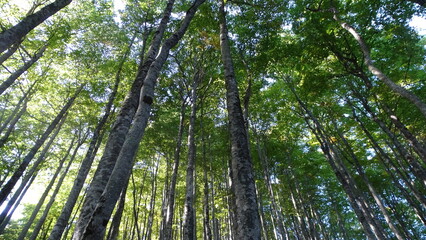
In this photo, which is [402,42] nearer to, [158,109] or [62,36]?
[158,109]

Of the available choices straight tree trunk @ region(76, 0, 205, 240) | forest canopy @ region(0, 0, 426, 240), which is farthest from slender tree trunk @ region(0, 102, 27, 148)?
straight tree trunk @ region(76, 0, 205, 240)

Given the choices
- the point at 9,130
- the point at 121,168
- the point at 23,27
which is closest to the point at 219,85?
the point at 23,27

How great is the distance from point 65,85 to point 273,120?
1608 cm

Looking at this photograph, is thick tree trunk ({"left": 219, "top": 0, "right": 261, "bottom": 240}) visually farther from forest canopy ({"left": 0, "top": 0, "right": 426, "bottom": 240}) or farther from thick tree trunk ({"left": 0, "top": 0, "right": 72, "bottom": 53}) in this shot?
thick tree trunk ({"left": 0, "top": 0, "right": 72, "bottom": 53})

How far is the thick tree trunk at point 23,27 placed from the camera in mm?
4078

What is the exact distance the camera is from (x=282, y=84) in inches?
611

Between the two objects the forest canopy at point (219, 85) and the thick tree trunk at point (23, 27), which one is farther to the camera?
the forest canopy at point (219, 85)

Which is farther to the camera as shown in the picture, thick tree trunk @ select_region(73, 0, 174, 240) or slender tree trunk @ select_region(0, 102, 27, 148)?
slender tree trunk @ select_region(0, 102, 27, 148)

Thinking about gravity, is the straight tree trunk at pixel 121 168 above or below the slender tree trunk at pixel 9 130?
below

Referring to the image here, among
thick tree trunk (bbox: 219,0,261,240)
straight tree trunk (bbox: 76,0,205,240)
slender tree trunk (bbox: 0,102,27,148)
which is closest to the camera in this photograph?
straight tree trunk (bbox: 76,0,205,240)

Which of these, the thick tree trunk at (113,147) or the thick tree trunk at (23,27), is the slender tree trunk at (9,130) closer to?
the thick tree trunk at (23,27)

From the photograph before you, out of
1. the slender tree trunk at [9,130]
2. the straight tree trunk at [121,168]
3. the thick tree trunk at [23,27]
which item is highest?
the slender tree trunk at [9,130]

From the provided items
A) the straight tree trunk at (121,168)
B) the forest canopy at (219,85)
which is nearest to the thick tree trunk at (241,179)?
the forest canopy at (219,85)

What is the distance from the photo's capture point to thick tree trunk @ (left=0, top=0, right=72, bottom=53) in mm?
4078
